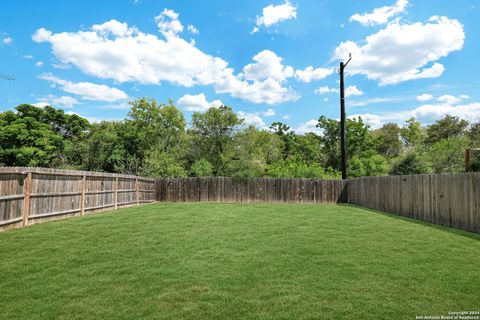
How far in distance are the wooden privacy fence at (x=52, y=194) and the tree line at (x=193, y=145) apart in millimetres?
11625

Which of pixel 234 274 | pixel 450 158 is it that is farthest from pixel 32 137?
pixel 450 158

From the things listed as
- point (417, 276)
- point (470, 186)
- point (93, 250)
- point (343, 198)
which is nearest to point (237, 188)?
point (343, 198)

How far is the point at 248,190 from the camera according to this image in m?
17.7

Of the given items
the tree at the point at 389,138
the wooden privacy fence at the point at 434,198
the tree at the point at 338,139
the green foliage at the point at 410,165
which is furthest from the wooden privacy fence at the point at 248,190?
the tree at the point at 389,138

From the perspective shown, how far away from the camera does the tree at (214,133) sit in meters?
26.1

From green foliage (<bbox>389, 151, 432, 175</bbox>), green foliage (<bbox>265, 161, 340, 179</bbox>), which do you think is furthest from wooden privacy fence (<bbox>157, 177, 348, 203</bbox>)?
green foliage (<bbox>265, 161, 340, 179</bbox>)

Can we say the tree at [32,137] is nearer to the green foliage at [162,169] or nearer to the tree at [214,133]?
the green foliage at [162,169]

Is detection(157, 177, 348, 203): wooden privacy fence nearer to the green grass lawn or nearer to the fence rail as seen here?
the fence rail

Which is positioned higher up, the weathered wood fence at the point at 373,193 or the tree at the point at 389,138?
the tree at the point at 389,138

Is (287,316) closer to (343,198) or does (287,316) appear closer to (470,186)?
(470,186)

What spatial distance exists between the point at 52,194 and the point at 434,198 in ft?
32.6

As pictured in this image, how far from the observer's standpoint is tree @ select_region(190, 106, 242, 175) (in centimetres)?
2607

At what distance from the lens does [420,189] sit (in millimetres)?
9125

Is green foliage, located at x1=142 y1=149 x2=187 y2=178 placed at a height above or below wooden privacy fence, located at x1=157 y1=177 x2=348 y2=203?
above
